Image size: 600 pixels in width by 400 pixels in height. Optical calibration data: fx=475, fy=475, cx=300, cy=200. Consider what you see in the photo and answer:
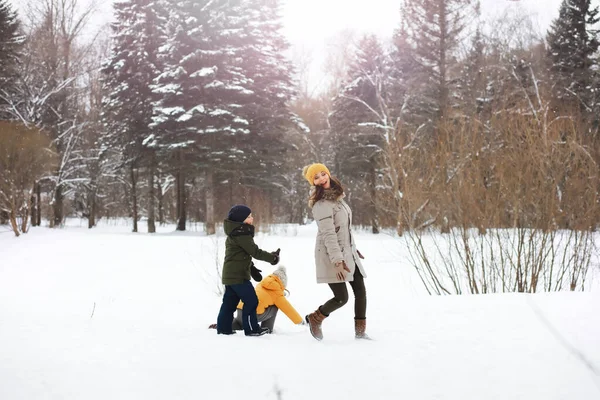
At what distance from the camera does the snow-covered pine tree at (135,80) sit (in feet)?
79.9

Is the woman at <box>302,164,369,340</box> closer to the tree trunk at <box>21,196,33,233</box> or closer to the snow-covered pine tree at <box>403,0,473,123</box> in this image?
the tree trunk at <box>21,196,33,233</box>

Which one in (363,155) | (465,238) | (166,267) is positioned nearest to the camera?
(465,238)

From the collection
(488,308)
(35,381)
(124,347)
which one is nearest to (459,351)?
(488,308)

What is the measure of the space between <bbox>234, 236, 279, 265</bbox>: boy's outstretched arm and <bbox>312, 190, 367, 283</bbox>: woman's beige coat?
0.49m

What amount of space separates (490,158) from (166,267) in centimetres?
831

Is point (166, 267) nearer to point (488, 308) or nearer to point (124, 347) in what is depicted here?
point (124, 347)

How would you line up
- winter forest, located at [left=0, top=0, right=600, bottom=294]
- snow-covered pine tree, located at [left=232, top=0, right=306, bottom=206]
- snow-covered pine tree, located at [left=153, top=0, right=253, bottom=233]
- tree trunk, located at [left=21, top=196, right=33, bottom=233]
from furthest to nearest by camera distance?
snow-covered pine tree, located at [left=232, top=0, right=306, bottom=206] < snow-covered pine tree, located at [left=153, top=0, right=253, bottom=233] < winter forest, located at [left=0, top=0, right=600, bottom=294] < tree trunk, located at [left=21, top=196, right=33, bottom=233]

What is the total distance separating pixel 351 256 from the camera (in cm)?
442

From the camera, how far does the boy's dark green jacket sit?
4.78 meters

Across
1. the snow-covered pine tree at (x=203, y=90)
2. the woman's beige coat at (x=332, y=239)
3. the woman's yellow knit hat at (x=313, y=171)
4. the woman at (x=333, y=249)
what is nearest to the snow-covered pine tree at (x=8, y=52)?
the snow-covered pine tree at (x=203, y=90)

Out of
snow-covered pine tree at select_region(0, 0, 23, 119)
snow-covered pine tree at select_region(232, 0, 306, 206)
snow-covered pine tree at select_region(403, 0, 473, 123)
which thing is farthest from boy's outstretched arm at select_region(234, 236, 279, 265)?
snow-covered pine tree at select_region(0, 0, 23, 119)

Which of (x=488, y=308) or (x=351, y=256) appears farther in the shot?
(x=488, y=308)

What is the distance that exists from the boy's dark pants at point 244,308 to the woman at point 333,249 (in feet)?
1.94

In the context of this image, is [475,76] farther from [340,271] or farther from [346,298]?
[340,271]
